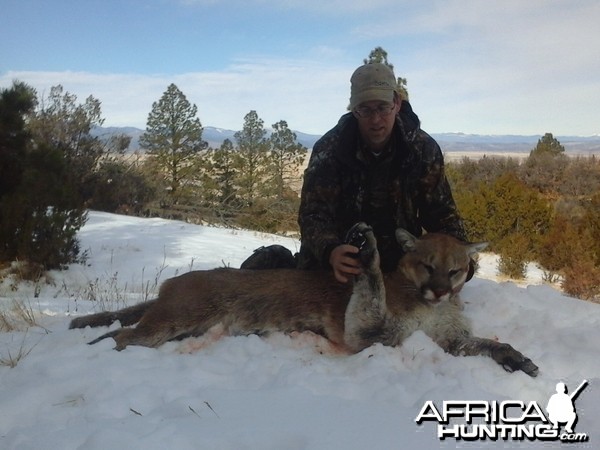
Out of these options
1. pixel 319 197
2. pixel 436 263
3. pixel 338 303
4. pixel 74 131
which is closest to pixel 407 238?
pixel 436 263

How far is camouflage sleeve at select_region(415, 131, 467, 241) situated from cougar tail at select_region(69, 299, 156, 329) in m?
2.62

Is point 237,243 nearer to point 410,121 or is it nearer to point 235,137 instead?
point 410,121

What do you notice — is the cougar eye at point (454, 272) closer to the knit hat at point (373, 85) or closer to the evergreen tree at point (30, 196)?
the knit hat at point (373, 85)

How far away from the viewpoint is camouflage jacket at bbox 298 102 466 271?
16.2 ft

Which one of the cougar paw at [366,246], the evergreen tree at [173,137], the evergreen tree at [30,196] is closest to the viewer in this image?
the cougar paw at [366,246]

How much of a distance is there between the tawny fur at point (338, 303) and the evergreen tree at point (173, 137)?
76.2ft

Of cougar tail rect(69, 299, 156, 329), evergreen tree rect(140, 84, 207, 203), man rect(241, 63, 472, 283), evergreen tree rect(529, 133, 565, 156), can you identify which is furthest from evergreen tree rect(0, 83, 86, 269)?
evergreen tree rect(529, 133, 565, 156)

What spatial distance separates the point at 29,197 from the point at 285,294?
19.1 ft

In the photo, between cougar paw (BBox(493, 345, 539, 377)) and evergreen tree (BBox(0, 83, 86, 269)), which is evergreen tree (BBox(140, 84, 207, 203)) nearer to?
evergreen tree (BBox(0, 83, 86, 269))

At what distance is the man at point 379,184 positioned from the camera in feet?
16.1

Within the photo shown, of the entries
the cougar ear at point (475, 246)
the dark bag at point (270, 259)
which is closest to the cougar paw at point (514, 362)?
the cougar ear at point (475, 246)

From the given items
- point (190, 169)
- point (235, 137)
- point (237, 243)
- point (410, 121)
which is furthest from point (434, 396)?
point (235, 137)

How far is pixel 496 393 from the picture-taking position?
9.73 feet

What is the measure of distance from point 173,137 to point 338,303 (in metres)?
24.8
